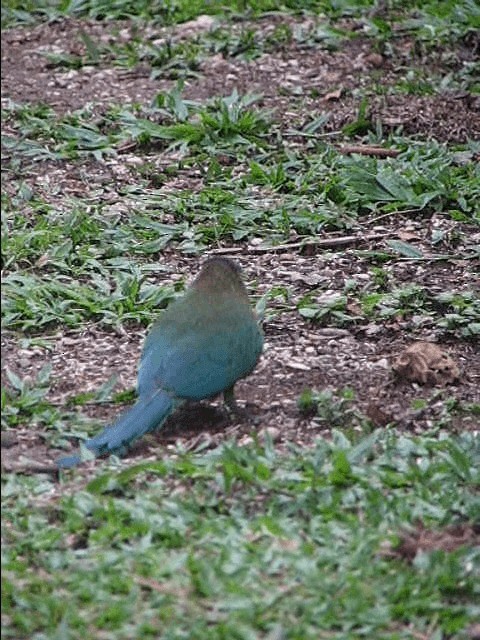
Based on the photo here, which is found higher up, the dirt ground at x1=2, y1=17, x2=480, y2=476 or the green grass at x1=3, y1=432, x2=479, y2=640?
the green grass at x1=3, y1=432, x2=479, y2=640

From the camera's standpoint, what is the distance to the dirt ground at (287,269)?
5.37 m

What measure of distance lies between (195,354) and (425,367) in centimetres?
98

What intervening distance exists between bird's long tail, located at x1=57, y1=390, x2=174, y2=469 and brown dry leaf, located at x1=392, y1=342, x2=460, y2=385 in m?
1.05

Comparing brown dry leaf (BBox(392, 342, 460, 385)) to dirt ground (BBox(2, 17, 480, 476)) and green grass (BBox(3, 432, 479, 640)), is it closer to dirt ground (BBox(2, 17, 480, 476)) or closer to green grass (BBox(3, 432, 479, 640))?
dirt ground (BBox(2, 17, 480, 476))

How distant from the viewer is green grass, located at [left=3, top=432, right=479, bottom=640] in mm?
3838

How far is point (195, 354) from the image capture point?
526cm

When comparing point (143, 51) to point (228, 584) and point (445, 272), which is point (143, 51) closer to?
point (445, 272)

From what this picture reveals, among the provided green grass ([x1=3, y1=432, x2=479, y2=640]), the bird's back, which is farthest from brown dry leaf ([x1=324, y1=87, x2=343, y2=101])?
green grass ([x1=3, y1=432, x2=479, y2=640])

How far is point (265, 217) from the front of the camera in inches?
284

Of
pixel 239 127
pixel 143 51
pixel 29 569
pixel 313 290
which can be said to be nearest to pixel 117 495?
pixel 29 569

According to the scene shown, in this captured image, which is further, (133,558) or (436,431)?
(436,431)

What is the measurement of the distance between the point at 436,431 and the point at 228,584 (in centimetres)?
153

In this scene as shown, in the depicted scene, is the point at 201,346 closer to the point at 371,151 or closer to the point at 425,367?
the point at 425,367

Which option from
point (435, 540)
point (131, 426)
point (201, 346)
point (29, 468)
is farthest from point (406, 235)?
point (435, 540)
